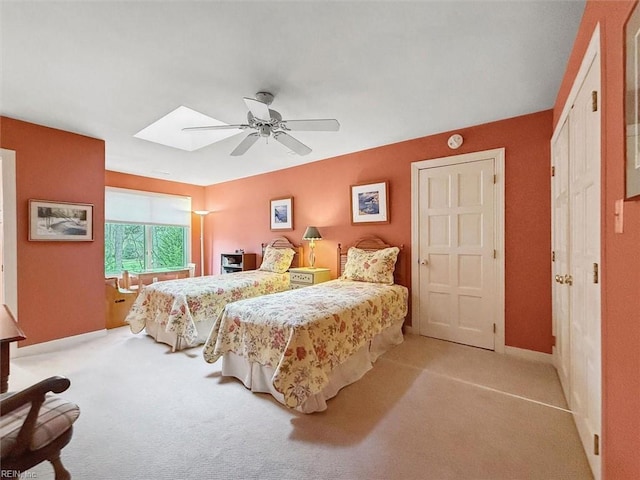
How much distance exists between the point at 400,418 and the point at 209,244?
5533 millimetres

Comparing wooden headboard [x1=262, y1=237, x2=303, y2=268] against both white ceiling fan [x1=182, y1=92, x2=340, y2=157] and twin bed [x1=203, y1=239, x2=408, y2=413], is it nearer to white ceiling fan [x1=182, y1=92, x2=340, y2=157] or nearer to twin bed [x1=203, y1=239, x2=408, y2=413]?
twin bed [x1=203, y1=239, x2=408, y2=413]

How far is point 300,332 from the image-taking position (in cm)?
196

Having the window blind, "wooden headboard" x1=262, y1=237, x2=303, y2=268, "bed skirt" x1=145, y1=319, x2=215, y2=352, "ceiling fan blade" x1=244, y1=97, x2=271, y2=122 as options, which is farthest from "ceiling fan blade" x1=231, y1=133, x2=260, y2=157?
the window blind

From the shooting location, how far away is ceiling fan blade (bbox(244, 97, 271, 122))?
2051mm

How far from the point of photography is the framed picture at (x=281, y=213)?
4.81 meters

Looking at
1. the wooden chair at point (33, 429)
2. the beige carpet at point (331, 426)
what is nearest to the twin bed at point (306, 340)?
the beige carpet at point (331, 426)

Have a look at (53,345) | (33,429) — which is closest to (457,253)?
(33,429)

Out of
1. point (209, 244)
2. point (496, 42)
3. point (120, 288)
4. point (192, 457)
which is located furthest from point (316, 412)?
point (209, 244)

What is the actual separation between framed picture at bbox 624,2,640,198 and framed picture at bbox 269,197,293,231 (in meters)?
4.14

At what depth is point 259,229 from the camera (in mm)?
5367

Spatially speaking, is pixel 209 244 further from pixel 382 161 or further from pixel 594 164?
pixel 594 164

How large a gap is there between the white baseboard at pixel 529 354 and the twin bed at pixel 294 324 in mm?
1130

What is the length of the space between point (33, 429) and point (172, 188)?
544cm

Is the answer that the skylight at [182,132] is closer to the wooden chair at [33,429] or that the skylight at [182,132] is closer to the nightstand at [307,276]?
the nightstand at [307,276]
